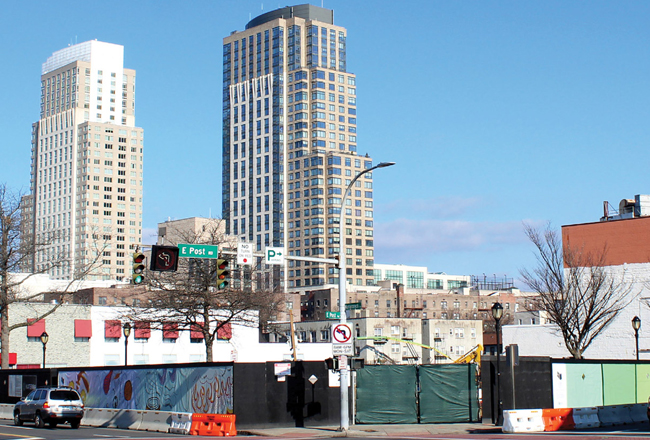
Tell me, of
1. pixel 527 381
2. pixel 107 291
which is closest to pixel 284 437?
pixel 527 381

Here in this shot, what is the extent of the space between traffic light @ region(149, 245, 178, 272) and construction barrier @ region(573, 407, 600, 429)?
55.6ft

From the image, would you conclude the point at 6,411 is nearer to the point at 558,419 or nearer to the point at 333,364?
the point at 333,364

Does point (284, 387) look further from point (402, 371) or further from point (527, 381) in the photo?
point (527, 381)

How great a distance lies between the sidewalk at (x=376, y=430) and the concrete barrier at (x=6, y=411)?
19.1m

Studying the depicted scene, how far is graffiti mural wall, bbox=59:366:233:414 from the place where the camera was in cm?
3166

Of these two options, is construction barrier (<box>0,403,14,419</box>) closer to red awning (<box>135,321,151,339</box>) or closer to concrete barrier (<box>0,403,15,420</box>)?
concrete barrier (<box>0,403,15,420</box>)

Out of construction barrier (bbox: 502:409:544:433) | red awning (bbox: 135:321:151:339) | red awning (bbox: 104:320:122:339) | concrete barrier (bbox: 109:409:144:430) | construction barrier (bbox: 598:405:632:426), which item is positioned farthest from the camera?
red awning (bbox: 104:320:122:339)

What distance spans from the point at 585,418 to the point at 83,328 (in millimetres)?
46380

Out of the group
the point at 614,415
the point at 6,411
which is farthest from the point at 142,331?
the point at 614,415

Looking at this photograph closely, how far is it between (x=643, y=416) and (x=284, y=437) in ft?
55.2

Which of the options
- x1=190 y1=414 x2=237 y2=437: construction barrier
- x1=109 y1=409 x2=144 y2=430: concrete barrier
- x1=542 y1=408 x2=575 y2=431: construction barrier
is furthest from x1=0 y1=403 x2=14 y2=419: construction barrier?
x1=542 y1=408 x2=575 y2=431: construction barrier

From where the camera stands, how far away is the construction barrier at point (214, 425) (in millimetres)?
30375

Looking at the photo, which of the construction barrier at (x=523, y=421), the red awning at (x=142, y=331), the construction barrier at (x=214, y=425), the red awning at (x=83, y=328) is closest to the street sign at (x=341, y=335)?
the construction barrier at (x=214, y=425)

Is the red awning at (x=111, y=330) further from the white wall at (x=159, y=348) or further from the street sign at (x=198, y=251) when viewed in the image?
the street sign at (x=198, y=251)
